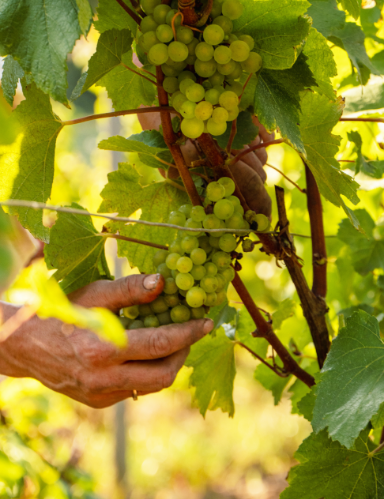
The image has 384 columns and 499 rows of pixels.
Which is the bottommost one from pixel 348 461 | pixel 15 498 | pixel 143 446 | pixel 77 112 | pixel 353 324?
pixel 143 446

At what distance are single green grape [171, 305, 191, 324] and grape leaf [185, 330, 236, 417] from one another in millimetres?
252

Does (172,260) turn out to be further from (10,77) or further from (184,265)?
(10,77)

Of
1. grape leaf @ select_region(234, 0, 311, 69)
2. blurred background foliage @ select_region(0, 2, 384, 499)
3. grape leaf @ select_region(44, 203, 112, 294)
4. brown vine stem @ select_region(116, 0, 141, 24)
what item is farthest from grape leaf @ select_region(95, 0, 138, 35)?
blurred background foliage @ select_region(0, 2, 384, 499)

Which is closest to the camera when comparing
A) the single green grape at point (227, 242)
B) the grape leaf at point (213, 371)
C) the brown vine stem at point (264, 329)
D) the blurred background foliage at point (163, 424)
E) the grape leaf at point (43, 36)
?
the grape leaf at point (43, 36)

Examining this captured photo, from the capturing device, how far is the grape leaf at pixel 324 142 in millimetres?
536

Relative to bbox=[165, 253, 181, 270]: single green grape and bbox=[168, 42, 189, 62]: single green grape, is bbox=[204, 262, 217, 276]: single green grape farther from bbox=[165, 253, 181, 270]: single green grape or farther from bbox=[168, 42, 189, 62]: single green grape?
bbox=[168, 42, 189, 62]: single green grape

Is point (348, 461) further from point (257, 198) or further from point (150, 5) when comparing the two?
Result: point (150, 5)

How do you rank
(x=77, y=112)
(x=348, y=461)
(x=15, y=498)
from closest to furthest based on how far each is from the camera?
(x=348, y=461)
(x=15, y=498)
(x=77, y=112)

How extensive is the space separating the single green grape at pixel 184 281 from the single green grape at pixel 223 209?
7 cm

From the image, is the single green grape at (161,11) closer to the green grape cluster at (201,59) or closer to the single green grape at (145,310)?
Answer: the green grape cluster at (201,59)

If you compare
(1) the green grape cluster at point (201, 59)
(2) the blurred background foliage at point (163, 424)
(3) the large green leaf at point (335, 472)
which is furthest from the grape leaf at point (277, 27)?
(2) the blurred background foliage at point (163, 424)

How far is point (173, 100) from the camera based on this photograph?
48 cm

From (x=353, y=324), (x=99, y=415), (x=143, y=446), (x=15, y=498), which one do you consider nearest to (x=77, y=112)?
(x=99, y=415)

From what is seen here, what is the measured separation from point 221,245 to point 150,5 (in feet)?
0.84
